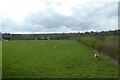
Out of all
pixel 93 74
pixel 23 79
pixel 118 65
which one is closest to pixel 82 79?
pixel 93 74

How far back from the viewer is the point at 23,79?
11344 mm

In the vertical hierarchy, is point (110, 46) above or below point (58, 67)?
above

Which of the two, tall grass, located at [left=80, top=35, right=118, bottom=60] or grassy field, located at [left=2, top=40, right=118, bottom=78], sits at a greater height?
tall grass, located at [left=80, top=35, right=118, bottom=60]

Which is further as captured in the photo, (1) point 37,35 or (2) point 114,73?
(1) point 37,35

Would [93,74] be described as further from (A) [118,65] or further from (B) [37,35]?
(B) [37,35]

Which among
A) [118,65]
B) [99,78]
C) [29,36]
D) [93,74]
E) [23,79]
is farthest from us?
[29,36]

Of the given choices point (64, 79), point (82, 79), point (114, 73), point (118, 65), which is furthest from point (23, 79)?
point (118, 65)

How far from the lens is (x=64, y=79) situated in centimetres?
1165

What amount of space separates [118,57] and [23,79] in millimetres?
6868

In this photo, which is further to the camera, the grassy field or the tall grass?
the tall grass

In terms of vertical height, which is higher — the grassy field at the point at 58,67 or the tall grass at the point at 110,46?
the tall grass at the point at 110,46

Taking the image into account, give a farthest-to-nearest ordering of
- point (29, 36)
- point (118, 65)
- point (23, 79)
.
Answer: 1. point (29, 36)
2. point (118, 65)
3. point (23, 79)

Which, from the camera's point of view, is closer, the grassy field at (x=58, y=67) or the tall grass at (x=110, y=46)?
the grassy field at (x=58, y=67)

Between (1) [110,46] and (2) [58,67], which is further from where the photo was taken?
(1) [110,46]
